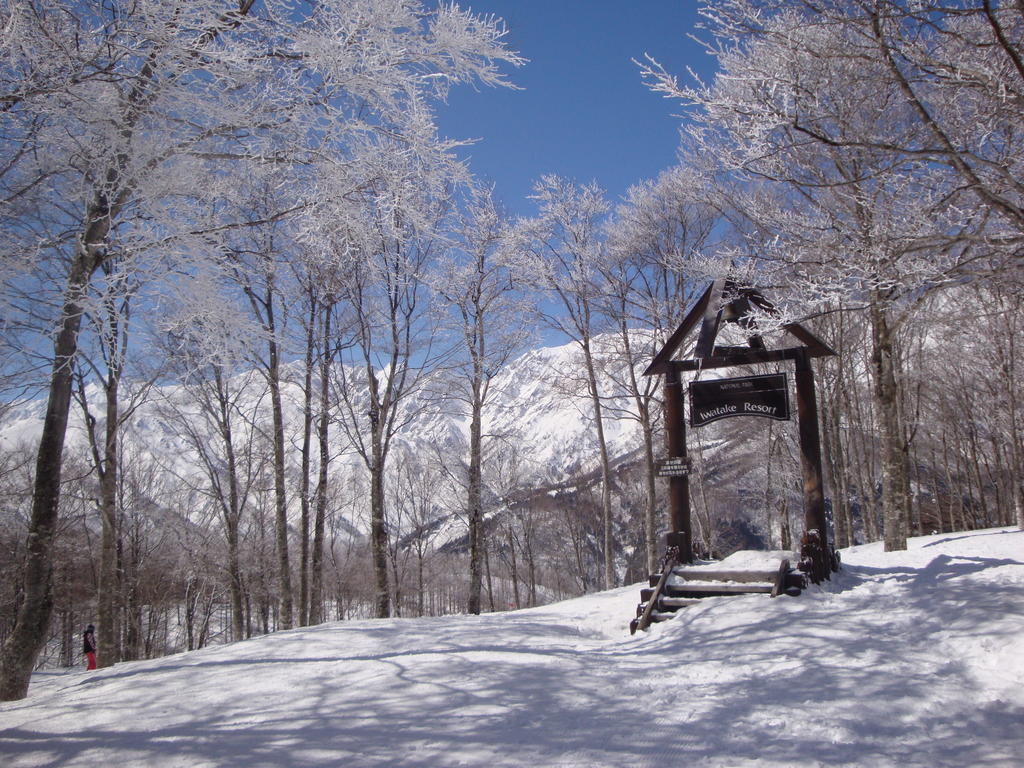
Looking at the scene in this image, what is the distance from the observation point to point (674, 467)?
8.78 m

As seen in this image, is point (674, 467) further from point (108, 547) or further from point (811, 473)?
point (108, 547)

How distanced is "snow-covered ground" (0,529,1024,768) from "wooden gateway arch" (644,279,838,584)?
1.72 m

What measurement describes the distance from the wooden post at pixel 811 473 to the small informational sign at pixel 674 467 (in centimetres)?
156

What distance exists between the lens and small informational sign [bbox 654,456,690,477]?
28.8 feet

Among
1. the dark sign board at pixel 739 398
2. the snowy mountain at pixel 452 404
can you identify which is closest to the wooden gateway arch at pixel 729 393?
the dark sign board at pixel 739 398

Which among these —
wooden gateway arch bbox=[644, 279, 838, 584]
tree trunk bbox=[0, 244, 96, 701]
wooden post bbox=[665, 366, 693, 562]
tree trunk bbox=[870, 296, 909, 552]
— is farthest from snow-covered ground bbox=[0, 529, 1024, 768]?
tree trunk bbox=[870, 296, 909, 552]

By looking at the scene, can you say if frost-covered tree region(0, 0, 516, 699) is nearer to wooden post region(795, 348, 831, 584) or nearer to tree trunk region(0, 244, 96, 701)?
tree trunk region(0, 244, 96, 701)

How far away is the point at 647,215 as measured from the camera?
16344mm

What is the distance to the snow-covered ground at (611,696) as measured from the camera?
3.67 meters

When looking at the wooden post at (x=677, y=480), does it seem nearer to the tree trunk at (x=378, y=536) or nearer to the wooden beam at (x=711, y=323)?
the wooden beam at (x=711, y=323)

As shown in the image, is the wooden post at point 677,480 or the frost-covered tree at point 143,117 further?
the wooden post at point 677,480

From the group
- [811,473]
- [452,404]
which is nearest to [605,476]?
[452,404]

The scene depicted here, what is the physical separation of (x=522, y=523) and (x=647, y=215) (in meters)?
24.3

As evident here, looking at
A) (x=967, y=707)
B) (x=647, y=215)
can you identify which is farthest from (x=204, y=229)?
(x=647, y=215)
